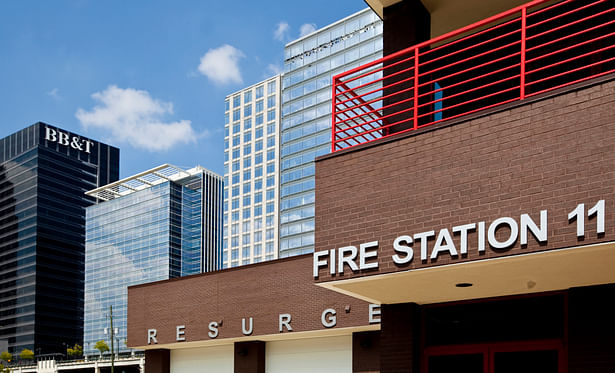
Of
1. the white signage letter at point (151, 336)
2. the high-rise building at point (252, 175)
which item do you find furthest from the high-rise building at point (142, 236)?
the white signage letter at point (151, 336)

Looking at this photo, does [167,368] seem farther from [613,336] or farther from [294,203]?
[294,203]

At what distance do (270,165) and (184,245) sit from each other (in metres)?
35.7

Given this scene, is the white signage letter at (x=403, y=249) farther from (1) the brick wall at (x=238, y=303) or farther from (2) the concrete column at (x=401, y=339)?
(1) the brick wall at (x=238, y=303)

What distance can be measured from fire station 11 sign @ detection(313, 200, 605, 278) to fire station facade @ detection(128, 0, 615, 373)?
0.5 inches

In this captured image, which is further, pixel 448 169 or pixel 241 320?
pixel 241 320

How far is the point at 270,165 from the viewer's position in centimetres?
15900

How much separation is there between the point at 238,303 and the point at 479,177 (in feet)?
34.5

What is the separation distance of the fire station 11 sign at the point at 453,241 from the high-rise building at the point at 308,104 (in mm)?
126275

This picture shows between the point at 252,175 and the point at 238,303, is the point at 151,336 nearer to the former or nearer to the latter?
the point at 238,303

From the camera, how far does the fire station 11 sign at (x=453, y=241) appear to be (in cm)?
686

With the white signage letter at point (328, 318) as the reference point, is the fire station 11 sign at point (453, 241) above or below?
above

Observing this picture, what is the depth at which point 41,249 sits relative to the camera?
596 ft

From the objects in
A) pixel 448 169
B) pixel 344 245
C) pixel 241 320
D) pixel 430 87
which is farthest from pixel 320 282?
pixel 241 320

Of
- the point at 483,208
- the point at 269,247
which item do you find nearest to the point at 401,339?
the point at 483,208
